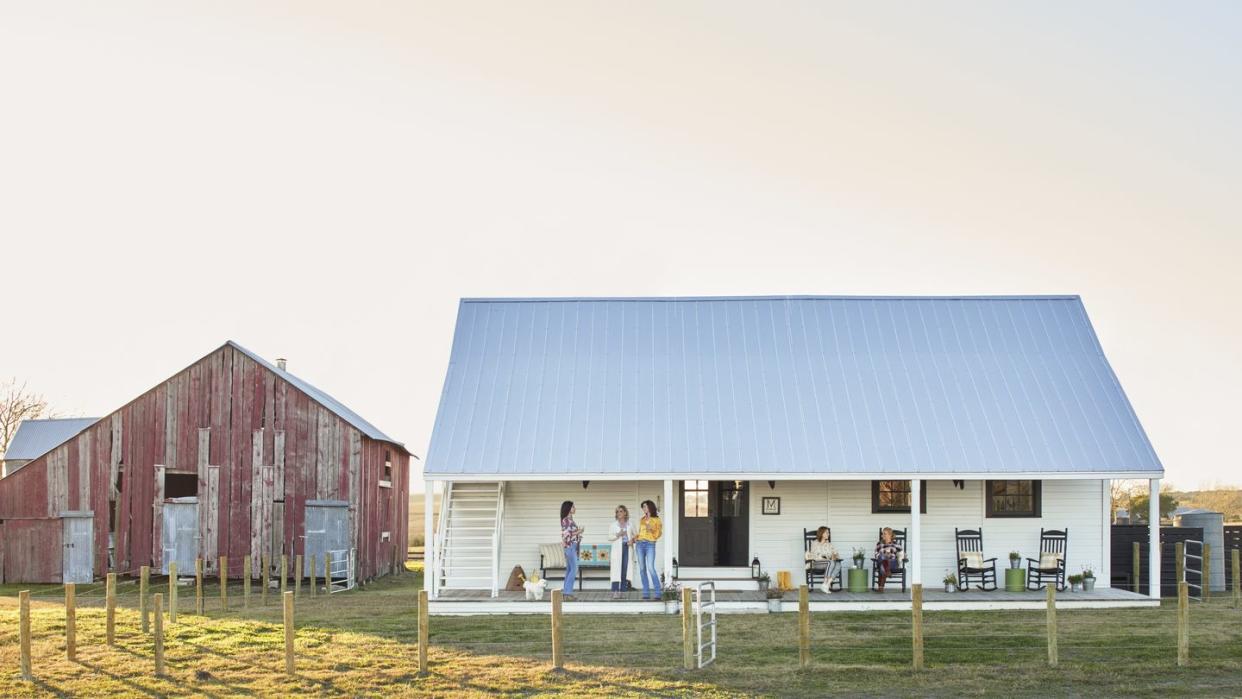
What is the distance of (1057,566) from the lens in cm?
2383

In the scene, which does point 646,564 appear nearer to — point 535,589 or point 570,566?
point 570,566

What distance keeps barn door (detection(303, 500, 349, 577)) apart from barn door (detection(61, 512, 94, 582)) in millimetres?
5704

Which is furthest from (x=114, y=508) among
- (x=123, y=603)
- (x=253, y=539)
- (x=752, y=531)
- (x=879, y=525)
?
(x=879, y=525)

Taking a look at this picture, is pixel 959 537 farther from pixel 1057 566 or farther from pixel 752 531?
pixel 752 531

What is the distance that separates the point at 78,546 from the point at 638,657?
68.4ft

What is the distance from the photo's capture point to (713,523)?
79.8 ft

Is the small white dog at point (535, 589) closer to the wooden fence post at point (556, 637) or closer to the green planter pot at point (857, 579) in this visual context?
the green planter pot at point (857, 579)

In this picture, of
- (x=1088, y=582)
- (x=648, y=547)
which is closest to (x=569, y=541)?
(x=648, y=547)

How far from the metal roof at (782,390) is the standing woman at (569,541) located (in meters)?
0.71

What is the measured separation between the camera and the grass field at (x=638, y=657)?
1499 cm

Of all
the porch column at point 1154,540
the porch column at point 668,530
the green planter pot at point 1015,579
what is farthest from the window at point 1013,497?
the porch column at point 668,530

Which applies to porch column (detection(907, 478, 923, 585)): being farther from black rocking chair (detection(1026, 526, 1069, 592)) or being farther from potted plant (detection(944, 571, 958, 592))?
black rocking chair (detection(1026, 526, 1069, 592))

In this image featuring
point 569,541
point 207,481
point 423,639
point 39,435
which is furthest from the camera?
point 39,435

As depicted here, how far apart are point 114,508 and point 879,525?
19263 mm
